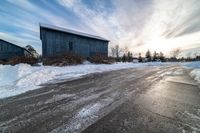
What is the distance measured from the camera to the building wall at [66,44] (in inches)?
741

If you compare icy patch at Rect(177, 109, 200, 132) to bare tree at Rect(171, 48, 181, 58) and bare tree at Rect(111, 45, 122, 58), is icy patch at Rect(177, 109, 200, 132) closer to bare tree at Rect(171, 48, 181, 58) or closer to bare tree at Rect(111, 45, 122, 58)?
bare tree at Rect(111, 45, 122, 58)

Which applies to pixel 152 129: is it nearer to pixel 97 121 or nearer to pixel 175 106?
pixel 97 121

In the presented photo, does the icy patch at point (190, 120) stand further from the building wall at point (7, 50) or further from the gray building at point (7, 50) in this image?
the building wall at point (7, 50)

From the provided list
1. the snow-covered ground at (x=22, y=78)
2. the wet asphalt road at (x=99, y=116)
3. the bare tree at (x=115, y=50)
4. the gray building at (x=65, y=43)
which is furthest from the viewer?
the bare tree at (x=115, y=50)

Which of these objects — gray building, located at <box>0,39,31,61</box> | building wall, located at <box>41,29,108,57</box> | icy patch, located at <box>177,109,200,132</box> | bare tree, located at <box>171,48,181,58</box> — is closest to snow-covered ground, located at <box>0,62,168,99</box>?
icy patch, located at <box>177,109,200,132</box>

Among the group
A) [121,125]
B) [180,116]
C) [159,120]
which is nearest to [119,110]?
[121,125]

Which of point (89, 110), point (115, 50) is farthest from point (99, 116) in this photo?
point (115, 50)

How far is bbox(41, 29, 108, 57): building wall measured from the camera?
18812 mm

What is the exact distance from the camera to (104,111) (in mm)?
3262

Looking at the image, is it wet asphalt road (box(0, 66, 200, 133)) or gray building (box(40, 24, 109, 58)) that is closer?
wet asphalt road (box(0, 66, 200, 133))

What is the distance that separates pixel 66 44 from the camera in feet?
68.4

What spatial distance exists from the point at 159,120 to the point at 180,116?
27.2 inches

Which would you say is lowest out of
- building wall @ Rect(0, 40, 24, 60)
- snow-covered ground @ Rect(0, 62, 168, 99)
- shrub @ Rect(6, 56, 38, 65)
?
snow-covered ground @ Rect(0, 62, 168, 99)

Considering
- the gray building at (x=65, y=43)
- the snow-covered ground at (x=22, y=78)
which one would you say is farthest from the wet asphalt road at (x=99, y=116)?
the gray building at (x=65, y=43)
